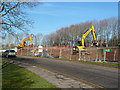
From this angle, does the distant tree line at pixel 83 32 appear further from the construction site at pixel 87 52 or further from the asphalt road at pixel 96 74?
the asphalt road at pixel 96 74

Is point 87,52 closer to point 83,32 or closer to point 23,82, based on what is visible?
point 23,82

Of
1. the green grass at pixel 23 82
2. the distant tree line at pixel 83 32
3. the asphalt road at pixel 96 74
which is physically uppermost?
the distant tree line at pixel 83 32

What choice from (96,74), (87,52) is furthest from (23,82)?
(87,52)

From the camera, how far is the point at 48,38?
89.2 meters

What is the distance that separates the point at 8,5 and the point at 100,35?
5208 cm

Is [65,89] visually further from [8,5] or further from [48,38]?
[48,38]

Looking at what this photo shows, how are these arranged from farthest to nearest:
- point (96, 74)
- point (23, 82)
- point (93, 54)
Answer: point (93, 54) < point (96, 74) < point (23, 82)

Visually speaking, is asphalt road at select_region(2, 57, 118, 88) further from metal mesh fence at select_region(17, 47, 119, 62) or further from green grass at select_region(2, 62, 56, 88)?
metal mesh fence at select_region(17, 47, 119, 62)

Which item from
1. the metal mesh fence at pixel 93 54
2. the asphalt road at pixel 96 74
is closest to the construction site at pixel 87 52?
the metal mesh fence at pixel 93 54

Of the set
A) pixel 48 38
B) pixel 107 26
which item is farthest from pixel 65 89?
pixel 48 38

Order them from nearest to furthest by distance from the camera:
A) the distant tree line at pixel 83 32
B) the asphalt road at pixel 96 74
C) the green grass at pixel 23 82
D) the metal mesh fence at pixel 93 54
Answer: the green grass at pixel 23 82, the asphalt road at pixel 96 74, the metal mesh fence at pixel 93 54, the distant tree line at pixel 83 32

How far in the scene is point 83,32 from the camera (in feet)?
190

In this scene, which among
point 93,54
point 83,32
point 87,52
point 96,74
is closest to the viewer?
point 96,74

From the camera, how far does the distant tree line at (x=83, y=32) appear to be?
4530 centimetres
